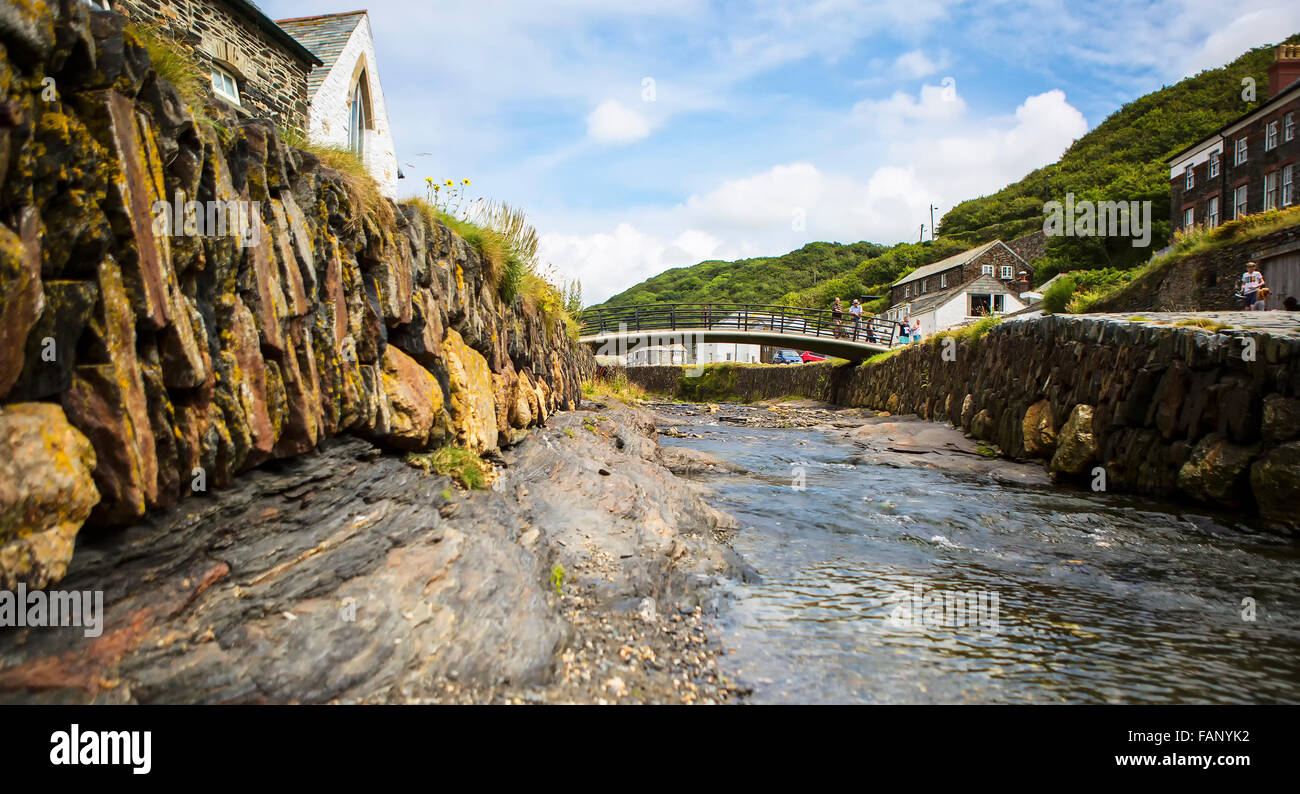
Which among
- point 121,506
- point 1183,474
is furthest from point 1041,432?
point 121,506

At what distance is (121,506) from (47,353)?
743 millimetres

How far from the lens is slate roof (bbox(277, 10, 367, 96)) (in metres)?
16.8

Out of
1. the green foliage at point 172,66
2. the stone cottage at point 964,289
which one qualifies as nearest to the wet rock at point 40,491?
the green foliage at point 172,66

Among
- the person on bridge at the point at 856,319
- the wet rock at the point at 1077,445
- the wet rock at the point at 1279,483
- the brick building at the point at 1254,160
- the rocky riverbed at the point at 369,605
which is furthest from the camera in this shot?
the person on bridge at the point at 856,319

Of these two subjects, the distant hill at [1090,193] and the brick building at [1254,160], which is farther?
the distant hill at [1090,193]

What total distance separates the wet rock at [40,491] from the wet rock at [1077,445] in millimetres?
12997

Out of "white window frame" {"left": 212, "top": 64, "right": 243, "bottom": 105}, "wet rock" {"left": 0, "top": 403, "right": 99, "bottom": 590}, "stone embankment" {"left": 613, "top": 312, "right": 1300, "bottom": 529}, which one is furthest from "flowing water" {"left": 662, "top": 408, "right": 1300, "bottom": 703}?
"white window frame" {"left": 212, "top": 64, "right": 243, "bottom": 105}

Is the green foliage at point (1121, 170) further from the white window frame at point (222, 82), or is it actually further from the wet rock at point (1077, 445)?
the white window frame at point (222, 82)

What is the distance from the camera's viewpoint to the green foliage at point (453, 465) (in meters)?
5.87

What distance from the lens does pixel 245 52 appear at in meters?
13.6

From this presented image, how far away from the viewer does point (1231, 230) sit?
18.2 metres

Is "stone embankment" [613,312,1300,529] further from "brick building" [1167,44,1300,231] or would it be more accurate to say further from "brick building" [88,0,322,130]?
"brick building" [1167,44,1300,231]

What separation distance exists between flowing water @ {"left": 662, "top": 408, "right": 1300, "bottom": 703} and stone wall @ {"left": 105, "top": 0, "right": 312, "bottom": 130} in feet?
34.5
